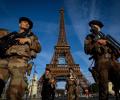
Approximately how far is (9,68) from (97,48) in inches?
99.7

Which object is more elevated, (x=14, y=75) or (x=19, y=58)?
(x=19, y=58)

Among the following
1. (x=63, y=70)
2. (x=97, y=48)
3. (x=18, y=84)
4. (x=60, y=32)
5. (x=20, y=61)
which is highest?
(x=60, y=32)

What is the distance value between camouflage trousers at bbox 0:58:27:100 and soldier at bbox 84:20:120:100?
2.04m

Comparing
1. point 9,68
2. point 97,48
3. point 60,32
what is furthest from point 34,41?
point 60,32

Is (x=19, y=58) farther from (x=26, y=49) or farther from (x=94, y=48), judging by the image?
(x=94, y=48)

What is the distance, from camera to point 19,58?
24.0 ft

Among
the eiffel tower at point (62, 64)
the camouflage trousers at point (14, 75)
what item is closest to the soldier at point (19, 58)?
the camouflage trousers at point (14, 75)

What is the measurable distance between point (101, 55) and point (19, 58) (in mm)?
2324

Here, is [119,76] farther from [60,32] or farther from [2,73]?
[60,32]

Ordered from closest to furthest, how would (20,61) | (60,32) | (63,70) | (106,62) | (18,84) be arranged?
(18,84)
(20,61)
(106,62)
(63,70)
(60,32)

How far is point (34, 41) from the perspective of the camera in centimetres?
771

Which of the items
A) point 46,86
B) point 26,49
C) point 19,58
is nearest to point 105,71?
point 26,49

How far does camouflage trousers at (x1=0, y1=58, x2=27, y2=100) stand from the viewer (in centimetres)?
670

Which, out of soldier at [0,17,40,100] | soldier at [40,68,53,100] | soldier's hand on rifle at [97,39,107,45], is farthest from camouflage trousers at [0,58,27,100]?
soldier at [40,68,53,100]
